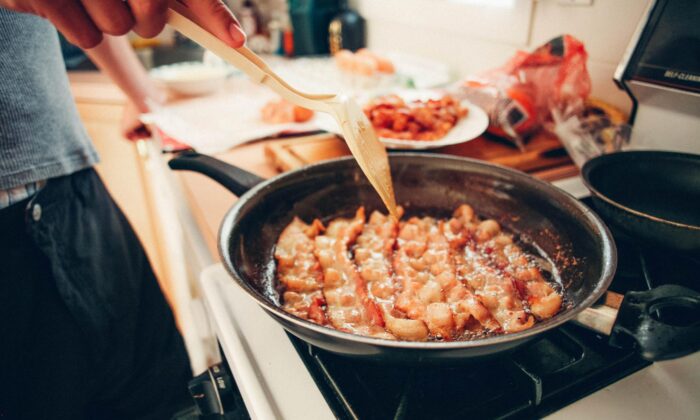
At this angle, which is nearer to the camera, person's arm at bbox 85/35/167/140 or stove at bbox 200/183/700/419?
stove at bbox 200/183/700/419

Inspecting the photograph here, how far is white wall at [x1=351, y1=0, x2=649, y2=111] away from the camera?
1.01 m

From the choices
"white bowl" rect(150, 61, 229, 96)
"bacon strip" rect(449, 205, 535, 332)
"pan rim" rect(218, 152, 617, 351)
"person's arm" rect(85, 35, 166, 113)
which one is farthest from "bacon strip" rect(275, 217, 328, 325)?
"white bowl" rect(150, 61, 229, 96)

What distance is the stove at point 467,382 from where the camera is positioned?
0.46 meters

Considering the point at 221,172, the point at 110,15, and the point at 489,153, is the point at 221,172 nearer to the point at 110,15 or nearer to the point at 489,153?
the point at 110,15

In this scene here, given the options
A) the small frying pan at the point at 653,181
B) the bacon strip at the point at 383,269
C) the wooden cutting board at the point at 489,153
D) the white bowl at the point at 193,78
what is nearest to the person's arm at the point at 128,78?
the white bowl at the point at 193,78

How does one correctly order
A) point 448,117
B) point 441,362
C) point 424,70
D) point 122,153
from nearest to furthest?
point 441,362 < point 448,117 < point 424,70 < point 122,153

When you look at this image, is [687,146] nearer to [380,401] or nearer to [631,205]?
[631,205]

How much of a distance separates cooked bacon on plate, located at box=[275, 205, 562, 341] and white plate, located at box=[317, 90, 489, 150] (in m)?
0.20

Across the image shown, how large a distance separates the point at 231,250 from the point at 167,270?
6.08 feet

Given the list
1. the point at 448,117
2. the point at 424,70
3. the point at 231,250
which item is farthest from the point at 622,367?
the point at 424,70

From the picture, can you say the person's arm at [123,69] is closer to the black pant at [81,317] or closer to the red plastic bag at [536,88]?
the black pant at [81,317]

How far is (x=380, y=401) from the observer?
470mm

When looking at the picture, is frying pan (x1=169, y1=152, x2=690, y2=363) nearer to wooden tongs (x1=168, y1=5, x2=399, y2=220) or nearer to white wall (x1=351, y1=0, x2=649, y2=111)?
wooden tongs (x1=168, y1=5, x2=399, y2=220)

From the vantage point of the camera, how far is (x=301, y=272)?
2.22 feet
